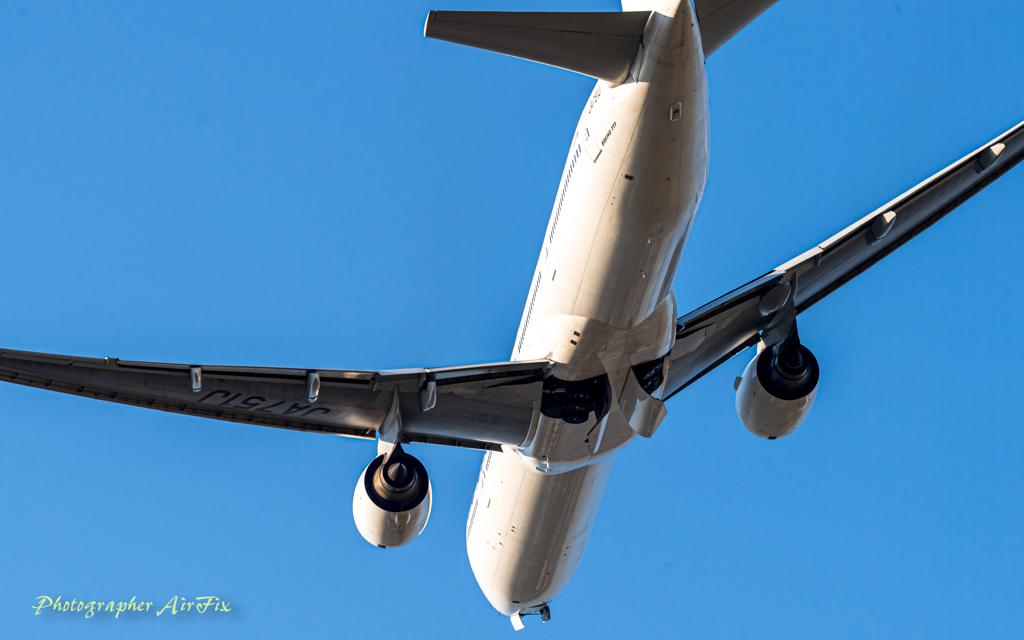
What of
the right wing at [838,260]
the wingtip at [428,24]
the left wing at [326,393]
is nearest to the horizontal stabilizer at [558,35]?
the wingtip at [428,24]

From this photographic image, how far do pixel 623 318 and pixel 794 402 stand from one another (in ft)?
15.9

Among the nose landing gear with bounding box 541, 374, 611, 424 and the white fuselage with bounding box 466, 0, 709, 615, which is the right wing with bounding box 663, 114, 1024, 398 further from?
the nose landing gear with bounding box 541, 374, 611, 424

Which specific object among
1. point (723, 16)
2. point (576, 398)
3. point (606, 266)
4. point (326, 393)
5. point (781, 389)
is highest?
point (723, 16)

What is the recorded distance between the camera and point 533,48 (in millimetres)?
13898

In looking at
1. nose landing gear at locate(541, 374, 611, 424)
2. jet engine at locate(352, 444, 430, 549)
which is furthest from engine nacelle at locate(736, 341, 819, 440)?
jet engine at locate(352, 444, 430, 549)

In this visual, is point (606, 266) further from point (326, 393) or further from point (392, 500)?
point (392, 500)

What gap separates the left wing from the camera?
15.2 m

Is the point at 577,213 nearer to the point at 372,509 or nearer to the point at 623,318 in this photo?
the point at 623,318

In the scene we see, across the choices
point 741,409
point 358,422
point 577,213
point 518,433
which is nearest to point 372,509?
point 358,422

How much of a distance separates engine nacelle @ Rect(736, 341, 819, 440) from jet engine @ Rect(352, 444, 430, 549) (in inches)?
268

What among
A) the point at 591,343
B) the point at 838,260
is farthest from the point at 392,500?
the point at 838,260

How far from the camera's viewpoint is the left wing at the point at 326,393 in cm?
1516

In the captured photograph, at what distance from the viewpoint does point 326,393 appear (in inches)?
717

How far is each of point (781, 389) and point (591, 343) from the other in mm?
4747
